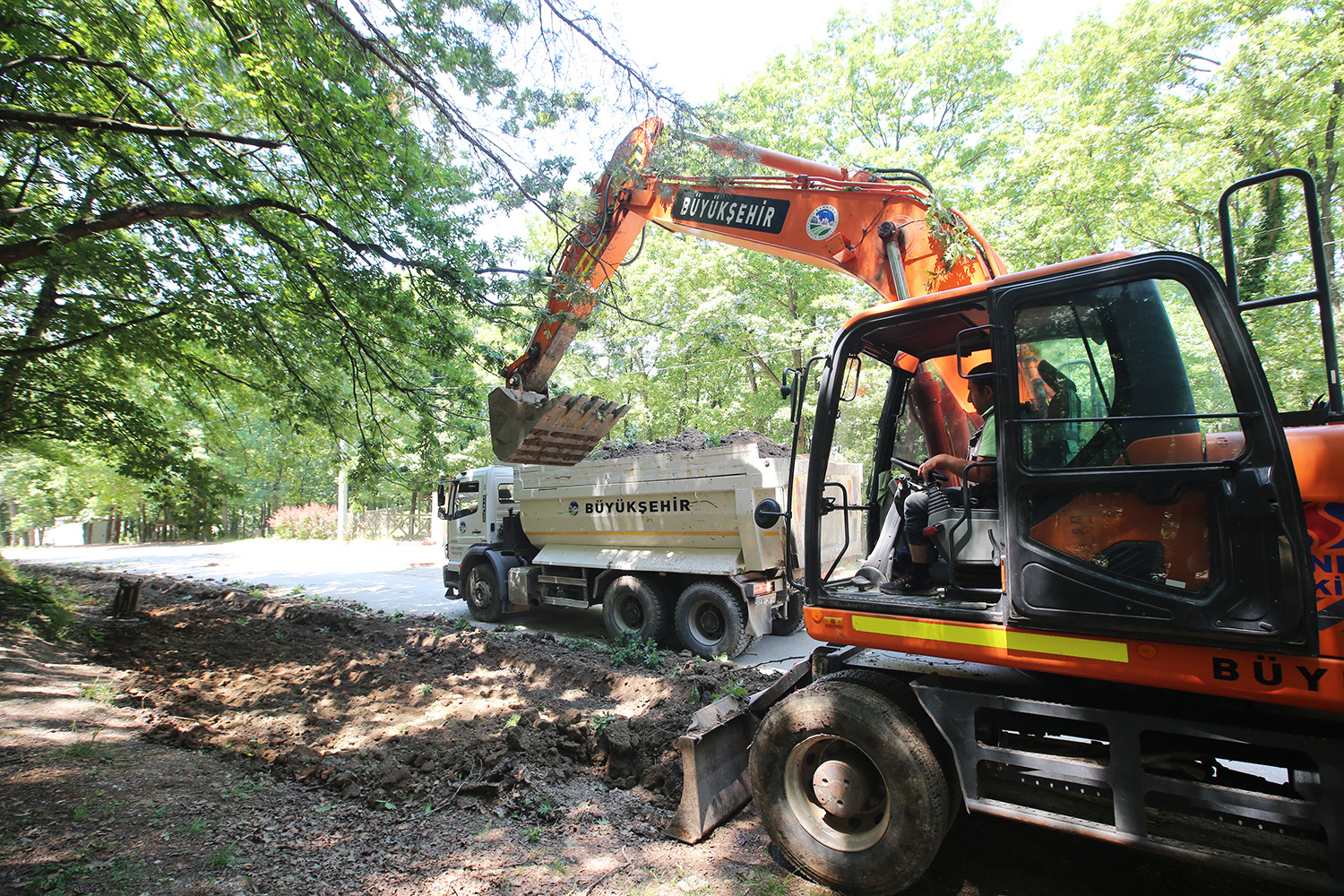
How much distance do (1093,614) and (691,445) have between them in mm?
5986

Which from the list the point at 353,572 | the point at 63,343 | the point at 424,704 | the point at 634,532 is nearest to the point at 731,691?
the point at 424,704

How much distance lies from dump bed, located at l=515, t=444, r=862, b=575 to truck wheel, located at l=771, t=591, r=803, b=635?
68 cm

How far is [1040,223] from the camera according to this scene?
40.3ft

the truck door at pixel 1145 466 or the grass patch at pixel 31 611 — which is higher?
the truck door at pixel 1145 466

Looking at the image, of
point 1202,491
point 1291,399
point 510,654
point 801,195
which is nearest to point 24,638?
point 510,654

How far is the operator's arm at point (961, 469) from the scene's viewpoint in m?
2.79

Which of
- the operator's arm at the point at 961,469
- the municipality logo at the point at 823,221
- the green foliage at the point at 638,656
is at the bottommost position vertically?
the green foliage at the point at 638,656

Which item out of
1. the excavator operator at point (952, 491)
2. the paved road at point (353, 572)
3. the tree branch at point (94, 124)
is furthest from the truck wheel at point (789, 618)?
the tree branch at point (94, 124)

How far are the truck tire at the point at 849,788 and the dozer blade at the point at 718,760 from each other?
32cm

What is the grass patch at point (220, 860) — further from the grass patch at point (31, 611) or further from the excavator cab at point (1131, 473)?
the grass patch at point (31, 611)

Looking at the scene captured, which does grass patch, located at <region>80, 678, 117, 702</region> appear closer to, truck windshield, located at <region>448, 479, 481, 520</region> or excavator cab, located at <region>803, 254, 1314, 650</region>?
truck windshield, located at <region>448, 479, 481, 520</region>

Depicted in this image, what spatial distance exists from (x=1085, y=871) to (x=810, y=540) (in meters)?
1.92

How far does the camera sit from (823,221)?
5246 mm

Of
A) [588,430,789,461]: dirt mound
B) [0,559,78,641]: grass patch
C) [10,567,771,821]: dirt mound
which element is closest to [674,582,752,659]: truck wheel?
[10,567,771,821]: dirt mound
